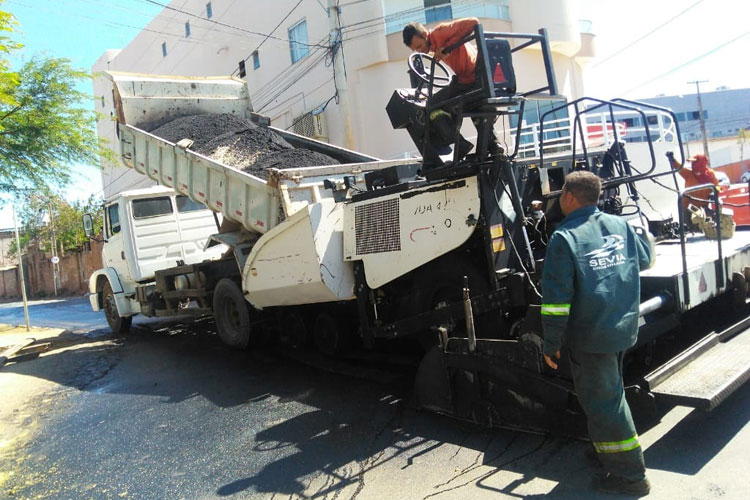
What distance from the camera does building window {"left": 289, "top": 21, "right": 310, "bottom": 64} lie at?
20344mm

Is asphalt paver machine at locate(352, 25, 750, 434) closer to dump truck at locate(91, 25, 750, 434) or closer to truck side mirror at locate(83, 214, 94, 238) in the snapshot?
dump truck at locate(91, 25, 750, 434)

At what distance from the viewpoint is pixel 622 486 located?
9.72 ft

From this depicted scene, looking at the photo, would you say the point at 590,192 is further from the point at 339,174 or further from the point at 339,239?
the point at 339,174

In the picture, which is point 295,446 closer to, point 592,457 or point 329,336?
point 592,457

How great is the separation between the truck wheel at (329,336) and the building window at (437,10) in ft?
45.4

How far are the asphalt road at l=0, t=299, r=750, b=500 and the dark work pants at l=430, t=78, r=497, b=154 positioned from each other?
7.13 feet

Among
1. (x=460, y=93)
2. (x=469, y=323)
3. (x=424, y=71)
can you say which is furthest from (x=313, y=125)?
(x=469, y=323)

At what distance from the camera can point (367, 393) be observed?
532 centimetres

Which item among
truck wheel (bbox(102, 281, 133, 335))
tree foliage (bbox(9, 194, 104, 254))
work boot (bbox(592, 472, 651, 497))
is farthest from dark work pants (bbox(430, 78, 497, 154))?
tree foliage (bbox(9, 194, 104, 254))

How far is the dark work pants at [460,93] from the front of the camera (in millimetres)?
4367

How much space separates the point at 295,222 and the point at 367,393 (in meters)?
1.73

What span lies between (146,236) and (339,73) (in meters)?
9.69

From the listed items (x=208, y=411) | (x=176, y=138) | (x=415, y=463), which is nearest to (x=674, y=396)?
(x=415, y=463)

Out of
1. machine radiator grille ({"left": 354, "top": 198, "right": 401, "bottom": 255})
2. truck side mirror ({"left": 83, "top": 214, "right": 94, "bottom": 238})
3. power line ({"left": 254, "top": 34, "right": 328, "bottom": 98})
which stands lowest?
machine radiator grille ({"left": 354, "top": 198, "right": 401, "bottom": 255})
